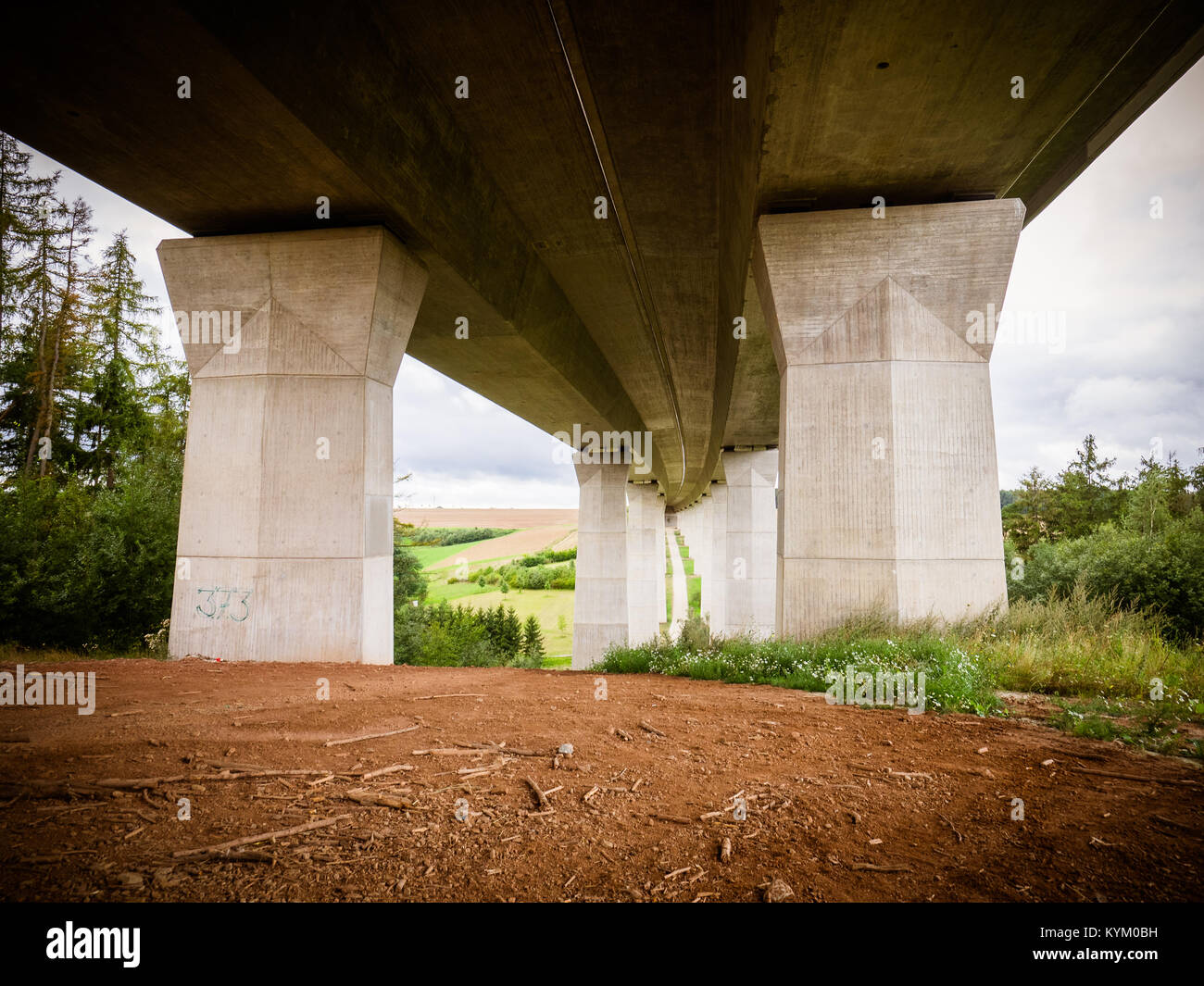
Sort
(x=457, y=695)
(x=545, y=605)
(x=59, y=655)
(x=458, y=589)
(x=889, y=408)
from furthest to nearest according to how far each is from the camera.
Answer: (x=458, y=589) → (x=545, y=605) → (x=59, y=655) → (x=889, y=408) → (x=457, y=695)

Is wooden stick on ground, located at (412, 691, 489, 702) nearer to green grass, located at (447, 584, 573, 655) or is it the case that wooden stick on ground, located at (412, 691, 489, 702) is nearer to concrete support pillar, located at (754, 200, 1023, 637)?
concrete support pillar, located at (754, 200, 1023, 637)

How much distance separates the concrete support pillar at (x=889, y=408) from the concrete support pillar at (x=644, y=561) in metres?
24.7

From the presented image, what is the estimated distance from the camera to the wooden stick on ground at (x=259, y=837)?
9.30 feet

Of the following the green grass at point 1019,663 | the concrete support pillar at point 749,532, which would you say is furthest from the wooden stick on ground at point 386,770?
the concrete support pillar at point 749,532

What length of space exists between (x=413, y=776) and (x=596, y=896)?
1.86 meters

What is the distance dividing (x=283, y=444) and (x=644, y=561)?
1288 inches

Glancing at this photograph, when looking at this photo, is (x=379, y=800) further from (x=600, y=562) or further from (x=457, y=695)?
(x=600, y=562)

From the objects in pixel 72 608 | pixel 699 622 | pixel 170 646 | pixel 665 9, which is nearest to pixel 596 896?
pixel 699 622

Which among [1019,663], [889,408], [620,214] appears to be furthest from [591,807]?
[620,214]

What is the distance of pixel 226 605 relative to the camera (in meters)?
9.77

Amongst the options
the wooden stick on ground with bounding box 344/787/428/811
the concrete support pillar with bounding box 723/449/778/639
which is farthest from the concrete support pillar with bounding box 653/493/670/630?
the wooden stick on ground with bounding box 344/787/428/811

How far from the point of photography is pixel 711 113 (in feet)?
28.2

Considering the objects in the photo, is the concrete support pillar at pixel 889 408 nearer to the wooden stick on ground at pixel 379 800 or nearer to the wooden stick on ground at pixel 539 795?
the wooden stick on ground at pixel 539 795

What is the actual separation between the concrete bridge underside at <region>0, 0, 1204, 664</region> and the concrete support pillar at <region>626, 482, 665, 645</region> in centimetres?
2487
